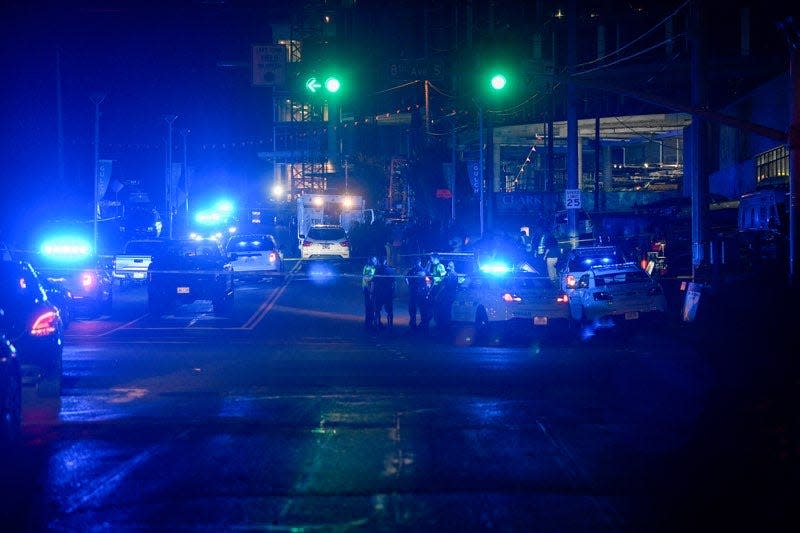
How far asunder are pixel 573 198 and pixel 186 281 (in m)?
12.0

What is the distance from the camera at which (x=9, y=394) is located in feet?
31.5

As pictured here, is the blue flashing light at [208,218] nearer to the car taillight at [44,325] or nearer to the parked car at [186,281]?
the parked car at [186,281]

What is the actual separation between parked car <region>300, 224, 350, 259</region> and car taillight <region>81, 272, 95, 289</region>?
2174cm

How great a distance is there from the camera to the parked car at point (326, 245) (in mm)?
47062

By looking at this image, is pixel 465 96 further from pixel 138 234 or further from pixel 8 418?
pixel 8 418

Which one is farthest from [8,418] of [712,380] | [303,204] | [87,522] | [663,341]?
[303,204]

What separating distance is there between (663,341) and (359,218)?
45363mm

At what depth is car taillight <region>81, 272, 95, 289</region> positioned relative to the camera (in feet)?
84.2

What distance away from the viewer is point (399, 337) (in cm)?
2231

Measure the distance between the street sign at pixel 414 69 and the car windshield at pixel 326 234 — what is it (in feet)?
84.7

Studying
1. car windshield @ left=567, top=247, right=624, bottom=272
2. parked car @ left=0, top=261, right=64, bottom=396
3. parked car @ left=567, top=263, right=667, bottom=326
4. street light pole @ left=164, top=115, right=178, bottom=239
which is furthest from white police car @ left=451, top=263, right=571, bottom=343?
street light pole @ left=164, top=115, right=178, bottom=239

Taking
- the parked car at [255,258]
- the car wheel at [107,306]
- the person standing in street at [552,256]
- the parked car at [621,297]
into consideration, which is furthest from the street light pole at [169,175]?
the parked car at [621,297]

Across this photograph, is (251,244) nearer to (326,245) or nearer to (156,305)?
(326,245)

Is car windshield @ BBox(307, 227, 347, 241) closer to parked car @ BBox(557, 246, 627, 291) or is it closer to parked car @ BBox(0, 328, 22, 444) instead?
parked car @ BBox(557, 246, 627, 291)
